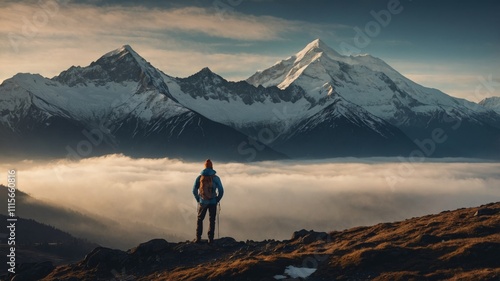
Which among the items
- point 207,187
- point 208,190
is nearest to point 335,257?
point 208,190

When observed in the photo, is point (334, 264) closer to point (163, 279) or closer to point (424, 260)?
point (424, 260)

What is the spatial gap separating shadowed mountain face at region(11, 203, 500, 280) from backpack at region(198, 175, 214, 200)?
22.1 ft

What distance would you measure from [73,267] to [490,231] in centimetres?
4377

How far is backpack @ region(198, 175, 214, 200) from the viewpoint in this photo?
53.8m

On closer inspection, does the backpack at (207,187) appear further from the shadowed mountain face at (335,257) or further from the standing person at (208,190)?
the shadowed mountain face at (335,257)

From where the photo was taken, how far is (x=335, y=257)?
4894 cm

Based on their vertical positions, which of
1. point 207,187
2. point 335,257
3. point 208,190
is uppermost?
point 207,187

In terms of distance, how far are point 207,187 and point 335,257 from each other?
1431 cm

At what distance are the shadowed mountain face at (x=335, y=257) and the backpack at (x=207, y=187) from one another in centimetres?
674

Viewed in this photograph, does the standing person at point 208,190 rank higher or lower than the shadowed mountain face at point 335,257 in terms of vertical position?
higher

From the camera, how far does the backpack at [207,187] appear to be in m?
53.8

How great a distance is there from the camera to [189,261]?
56094 mm

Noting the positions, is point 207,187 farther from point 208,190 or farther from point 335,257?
point 335,257

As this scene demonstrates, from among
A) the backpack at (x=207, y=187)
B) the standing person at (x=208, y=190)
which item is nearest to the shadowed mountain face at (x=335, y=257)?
the standing person at (x=208, y=190)
